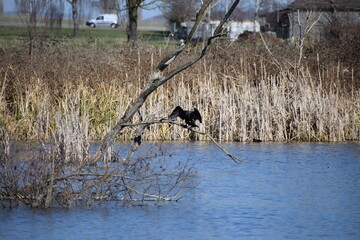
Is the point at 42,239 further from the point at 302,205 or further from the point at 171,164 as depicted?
the point at 171,164

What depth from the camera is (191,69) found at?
15547 mm

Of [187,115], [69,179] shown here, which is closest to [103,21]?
[187,115]

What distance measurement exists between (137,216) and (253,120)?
6.36 m

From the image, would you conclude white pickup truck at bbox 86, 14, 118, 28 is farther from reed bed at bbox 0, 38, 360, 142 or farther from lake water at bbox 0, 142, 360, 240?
lake water at bbox 0, 142, 360, 240

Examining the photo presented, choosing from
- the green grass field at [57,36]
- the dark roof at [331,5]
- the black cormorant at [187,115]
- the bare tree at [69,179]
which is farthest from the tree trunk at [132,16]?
the black cormorant at [187,115]

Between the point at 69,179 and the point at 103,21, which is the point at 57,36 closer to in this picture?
the point at 69,179

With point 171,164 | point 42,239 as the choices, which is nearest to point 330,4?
point 171,164

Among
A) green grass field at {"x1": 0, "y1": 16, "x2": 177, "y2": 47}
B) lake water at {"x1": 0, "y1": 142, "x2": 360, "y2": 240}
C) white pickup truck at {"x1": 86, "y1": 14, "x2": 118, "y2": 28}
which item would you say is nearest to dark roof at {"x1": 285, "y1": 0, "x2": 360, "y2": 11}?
green grass field at {"x1": 0, "y1": 16, "x2": 177, "y2": 47}

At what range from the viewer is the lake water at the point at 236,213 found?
7316 millimetres

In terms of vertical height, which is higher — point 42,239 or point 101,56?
point 101,56

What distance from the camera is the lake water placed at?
7316mm

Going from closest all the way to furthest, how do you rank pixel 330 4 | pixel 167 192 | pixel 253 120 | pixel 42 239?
pixel 42 239
pixel 167 192
pixel 253 120
pixel 330 4

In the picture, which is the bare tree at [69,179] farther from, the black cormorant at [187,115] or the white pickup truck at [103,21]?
the white pickup truck at [103,21]

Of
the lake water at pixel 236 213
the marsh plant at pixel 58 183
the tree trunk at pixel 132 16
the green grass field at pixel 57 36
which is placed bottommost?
the lake water at pixel 236 213
